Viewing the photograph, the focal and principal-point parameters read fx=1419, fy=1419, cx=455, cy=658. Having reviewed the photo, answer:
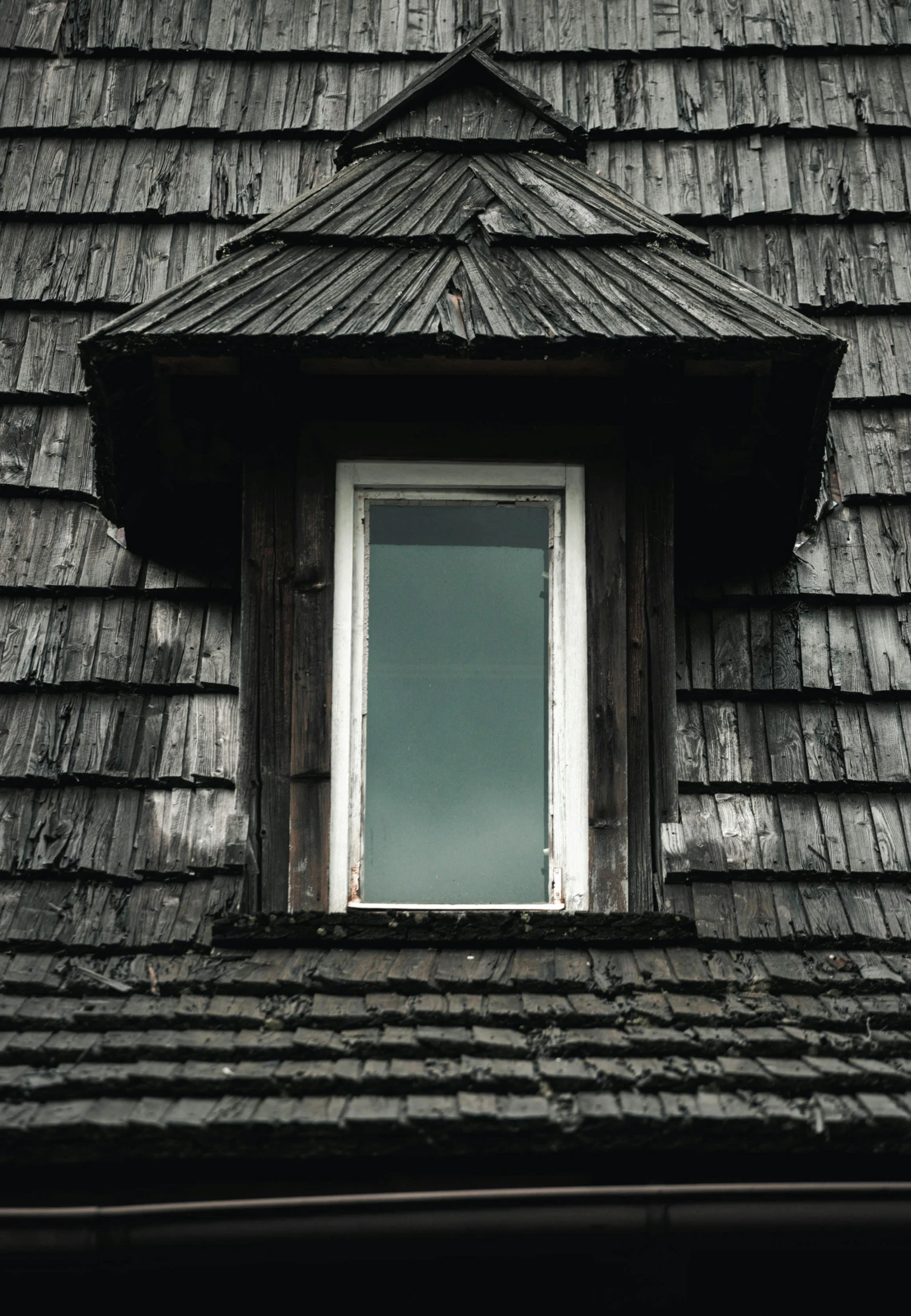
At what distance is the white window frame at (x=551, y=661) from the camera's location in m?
3.49

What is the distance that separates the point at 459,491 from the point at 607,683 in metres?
0.64

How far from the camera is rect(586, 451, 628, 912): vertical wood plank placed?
348cm

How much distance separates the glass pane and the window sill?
170 millimetres

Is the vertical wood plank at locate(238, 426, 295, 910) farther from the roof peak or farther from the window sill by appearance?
the roof peak

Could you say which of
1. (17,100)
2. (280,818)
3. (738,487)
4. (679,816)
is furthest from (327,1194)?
(17,100)

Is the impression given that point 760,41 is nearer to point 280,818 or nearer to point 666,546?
point 666,546

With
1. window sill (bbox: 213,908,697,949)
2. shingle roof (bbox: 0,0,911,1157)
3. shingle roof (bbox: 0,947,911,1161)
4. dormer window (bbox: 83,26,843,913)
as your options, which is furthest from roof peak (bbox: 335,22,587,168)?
shingle roof (bbox: 0,947,911,1161)

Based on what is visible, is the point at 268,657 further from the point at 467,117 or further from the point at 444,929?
the point at 467,117

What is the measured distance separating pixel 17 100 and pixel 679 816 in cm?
335

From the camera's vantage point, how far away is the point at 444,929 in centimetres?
332

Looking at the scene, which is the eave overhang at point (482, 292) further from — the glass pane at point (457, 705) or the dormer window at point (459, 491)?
the glass pane at point (457, 705)

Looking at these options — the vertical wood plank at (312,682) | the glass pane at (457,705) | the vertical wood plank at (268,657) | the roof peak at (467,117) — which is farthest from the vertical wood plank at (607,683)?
the roof peak at (467,117)

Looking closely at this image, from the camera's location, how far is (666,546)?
3688mm

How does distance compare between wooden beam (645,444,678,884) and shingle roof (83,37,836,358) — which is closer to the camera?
shingle roof (83,37,836,358)
